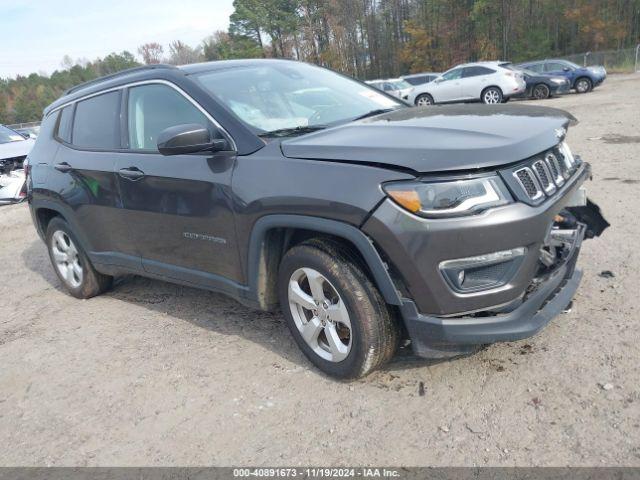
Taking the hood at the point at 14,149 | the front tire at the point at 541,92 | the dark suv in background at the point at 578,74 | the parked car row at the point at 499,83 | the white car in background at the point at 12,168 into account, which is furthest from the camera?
the dark suv in background at the point at 578,74

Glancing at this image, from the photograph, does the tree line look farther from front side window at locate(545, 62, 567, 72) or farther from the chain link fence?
front side window at locate(545, 62, 567, 72)

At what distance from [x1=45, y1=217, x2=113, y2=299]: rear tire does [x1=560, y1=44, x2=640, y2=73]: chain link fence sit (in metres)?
34.9

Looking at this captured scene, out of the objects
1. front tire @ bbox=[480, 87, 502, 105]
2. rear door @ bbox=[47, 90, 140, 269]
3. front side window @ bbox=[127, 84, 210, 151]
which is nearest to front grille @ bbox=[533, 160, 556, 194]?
front side window @ bbox=[127, 84, 210, 151]

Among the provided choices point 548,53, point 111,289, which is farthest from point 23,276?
point 548,53

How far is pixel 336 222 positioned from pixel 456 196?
1.95 ft

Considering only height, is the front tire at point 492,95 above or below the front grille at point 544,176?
below

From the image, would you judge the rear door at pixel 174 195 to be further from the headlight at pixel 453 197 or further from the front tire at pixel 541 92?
the front tire at pixel 541 92

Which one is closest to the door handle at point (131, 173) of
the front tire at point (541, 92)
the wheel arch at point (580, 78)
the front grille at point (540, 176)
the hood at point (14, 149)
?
the front grille at point (540, 176)

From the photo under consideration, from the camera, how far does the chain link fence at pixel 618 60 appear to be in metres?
32.5

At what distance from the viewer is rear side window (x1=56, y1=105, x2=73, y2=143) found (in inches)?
185

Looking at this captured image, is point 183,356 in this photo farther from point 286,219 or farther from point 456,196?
point 456,196

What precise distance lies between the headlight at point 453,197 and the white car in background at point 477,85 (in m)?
18.5

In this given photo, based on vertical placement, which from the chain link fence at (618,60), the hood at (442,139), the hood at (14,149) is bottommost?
the chain link fence at (618,60)

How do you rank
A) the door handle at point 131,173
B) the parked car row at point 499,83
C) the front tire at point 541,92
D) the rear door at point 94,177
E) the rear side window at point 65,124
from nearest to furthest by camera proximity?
the door handle at point 131,173, the rear door at point 94,177, the rear side window at point 65,124, the parked car row at point 499,83, the front tire at point 541,92
